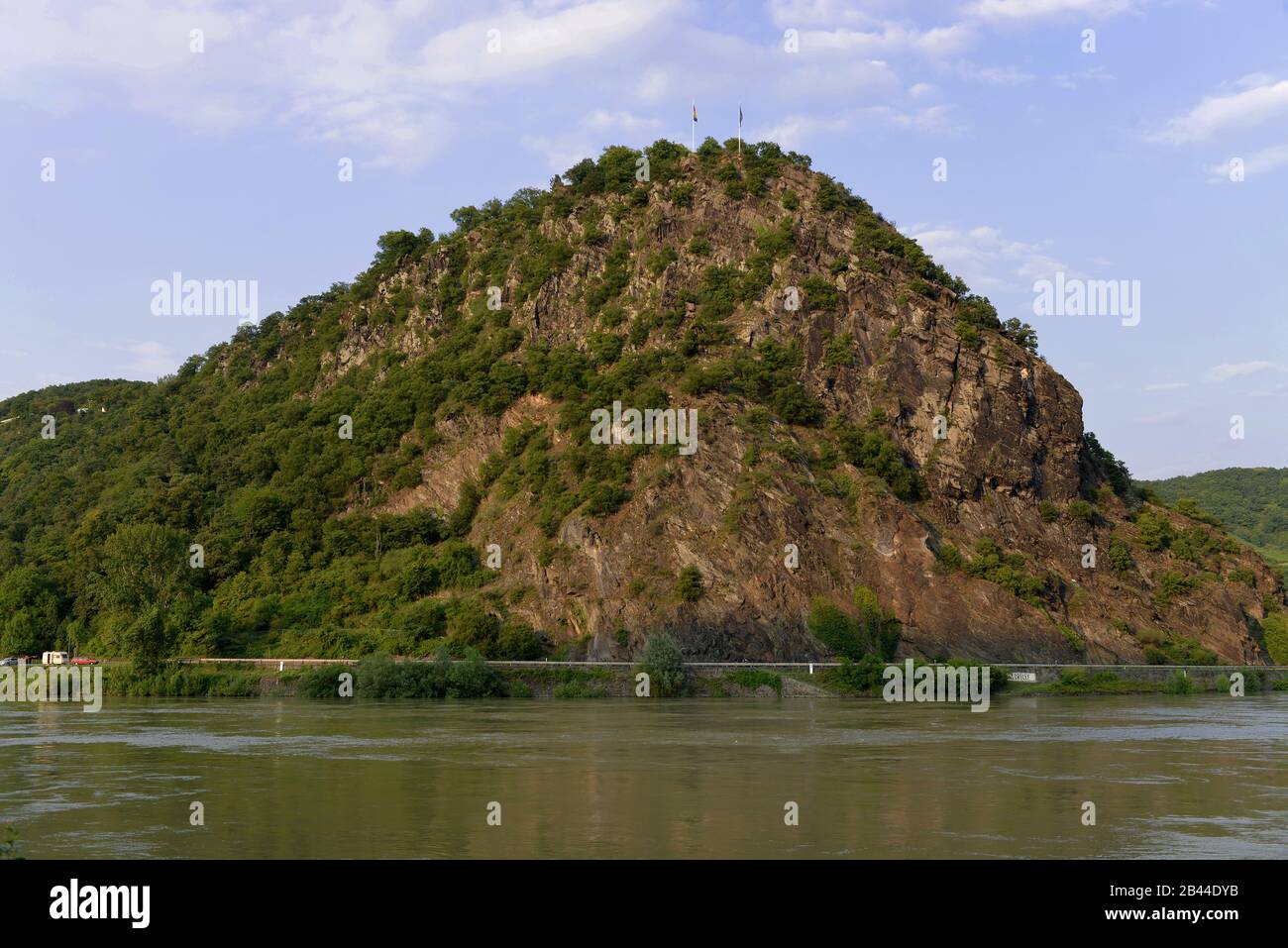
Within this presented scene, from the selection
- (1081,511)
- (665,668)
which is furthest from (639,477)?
(1081,511)

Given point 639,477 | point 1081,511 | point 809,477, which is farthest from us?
point 1081,511

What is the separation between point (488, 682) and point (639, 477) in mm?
25166

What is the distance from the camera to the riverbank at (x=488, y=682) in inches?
3152

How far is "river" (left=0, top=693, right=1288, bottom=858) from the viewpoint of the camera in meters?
27.8

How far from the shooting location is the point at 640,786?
37.3 meters

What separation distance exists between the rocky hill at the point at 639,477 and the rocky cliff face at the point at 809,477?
277 mm

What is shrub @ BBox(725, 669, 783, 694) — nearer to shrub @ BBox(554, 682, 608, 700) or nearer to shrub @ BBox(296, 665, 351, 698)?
shrub @ BBox(554, 682, 608, 700)

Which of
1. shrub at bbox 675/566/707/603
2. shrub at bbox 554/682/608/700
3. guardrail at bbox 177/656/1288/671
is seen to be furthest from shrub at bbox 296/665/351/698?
shrub at bbox 675/566/707/603

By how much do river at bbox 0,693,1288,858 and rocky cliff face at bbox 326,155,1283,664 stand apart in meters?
28.8

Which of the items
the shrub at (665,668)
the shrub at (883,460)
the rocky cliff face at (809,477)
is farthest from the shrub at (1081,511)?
the shrub at (665,668)

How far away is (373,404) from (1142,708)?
77.5m
